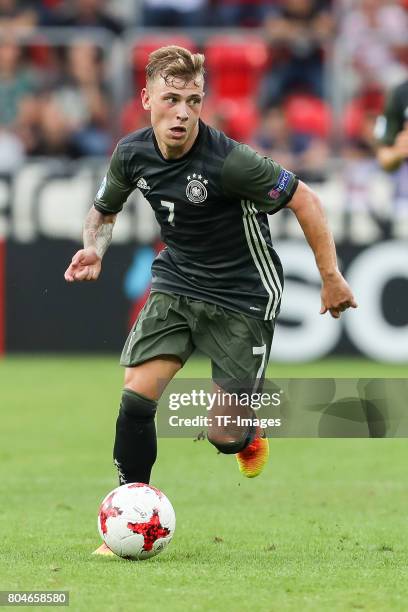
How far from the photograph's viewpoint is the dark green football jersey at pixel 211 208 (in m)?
5.90

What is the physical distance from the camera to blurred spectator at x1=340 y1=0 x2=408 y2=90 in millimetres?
16625

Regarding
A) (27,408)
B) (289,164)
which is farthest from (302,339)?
(27,408)

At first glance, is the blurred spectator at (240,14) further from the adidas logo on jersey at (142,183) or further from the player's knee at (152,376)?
the player's knee at (152,376)

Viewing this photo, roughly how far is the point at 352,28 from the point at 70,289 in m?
4.96

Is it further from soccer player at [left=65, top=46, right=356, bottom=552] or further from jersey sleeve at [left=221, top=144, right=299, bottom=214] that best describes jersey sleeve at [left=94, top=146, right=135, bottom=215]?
jersey sleeve at [left=221, top=144, right=299, bottom=214]

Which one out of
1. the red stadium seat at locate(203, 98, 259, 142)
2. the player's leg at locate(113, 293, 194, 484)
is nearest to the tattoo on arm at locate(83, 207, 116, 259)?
the player's leg at locate(113, 293, 194, 484)

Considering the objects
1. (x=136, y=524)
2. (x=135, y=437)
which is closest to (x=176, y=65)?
(x=135, y=437)

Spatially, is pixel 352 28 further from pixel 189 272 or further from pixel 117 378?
pixel 189 272

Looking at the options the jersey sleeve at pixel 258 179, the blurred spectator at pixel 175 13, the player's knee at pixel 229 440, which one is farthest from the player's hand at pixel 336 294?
the blurred spectator at pixel 175 13

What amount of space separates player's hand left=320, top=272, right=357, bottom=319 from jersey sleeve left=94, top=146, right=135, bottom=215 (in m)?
1.09

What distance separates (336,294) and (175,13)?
470 inches

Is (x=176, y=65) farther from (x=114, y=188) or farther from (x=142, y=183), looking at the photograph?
(x=114, y=188)

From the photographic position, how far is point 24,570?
5418mm

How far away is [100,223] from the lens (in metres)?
6.42
